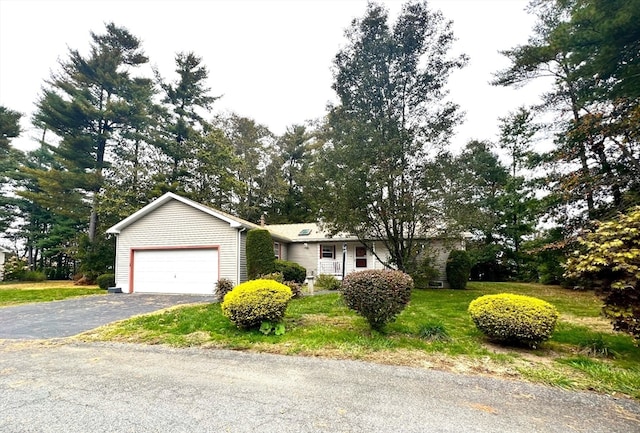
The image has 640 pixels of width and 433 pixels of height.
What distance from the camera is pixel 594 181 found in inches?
395

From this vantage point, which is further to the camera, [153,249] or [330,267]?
[330,267]

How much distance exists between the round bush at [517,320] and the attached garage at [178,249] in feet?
34.4

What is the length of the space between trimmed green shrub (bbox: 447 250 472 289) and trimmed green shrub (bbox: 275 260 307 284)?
7.82m

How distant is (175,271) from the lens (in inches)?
575

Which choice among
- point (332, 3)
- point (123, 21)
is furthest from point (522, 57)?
point (123, 21)

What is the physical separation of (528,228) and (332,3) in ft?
67.3

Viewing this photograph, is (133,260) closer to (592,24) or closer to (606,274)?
(606,274)

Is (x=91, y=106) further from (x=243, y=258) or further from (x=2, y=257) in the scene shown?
(x=243, y=258)

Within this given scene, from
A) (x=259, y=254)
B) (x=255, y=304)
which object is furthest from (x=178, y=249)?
(x=255, y=304)

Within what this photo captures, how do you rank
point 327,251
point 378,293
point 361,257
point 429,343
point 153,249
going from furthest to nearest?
1. point 327,251
2. point 361,257
3. point 153,249
4. point 378,293
5. point 429,343

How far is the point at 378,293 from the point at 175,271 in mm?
11878

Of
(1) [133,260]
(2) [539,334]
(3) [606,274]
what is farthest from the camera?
(1) [133,260]

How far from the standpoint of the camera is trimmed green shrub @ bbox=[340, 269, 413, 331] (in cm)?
581

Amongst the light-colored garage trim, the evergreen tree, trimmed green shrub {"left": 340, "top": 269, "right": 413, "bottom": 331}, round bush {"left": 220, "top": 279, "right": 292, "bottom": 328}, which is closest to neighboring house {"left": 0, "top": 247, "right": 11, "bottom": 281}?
the evergreen tree
